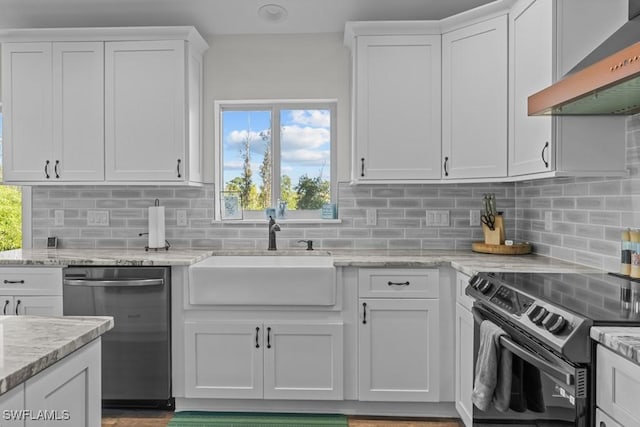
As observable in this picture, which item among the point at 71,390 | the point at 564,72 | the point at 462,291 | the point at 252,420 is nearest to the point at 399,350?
the point at 462,291

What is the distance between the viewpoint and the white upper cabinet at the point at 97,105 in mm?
3180

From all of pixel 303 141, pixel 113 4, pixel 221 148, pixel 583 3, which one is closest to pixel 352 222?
pixel 303 141

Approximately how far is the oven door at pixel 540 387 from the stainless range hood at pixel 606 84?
2.76 feet

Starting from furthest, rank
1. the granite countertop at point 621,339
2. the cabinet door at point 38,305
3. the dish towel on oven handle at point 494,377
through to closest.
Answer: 1. the cabinet door at point 38,305
2. the dish towel on oven handle at point 494,377
3. the granite countertop at point 621,339

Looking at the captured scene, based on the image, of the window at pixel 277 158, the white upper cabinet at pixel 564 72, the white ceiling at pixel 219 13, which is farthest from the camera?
the window at pixel 277 158

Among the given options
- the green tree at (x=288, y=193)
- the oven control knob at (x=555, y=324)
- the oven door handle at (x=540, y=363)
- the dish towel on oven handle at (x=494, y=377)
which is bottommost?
the dish towel on oven handle at (x=494, y=377)

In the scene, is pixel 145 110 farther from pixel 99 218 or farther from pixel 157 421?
pixel 157 421

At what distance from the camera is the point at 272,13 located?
337 centimetres

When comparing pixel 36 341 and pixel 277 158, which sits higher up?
pixel 277 158

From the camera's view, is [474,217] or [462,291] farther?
[474,217]

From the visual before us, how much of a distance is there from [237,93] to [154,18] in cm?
74

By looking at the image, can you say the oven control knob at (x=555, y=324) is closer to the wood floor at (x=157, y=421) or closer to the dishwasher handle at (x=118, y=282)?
the wood floor at (x=157, y=421)

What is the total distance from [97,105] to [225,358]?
1.79 metres

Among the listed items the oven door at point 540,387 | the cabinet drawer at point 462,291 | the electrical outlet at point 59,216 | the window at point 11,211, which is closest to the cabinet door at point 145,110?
the electrical outlet at point 59,216
